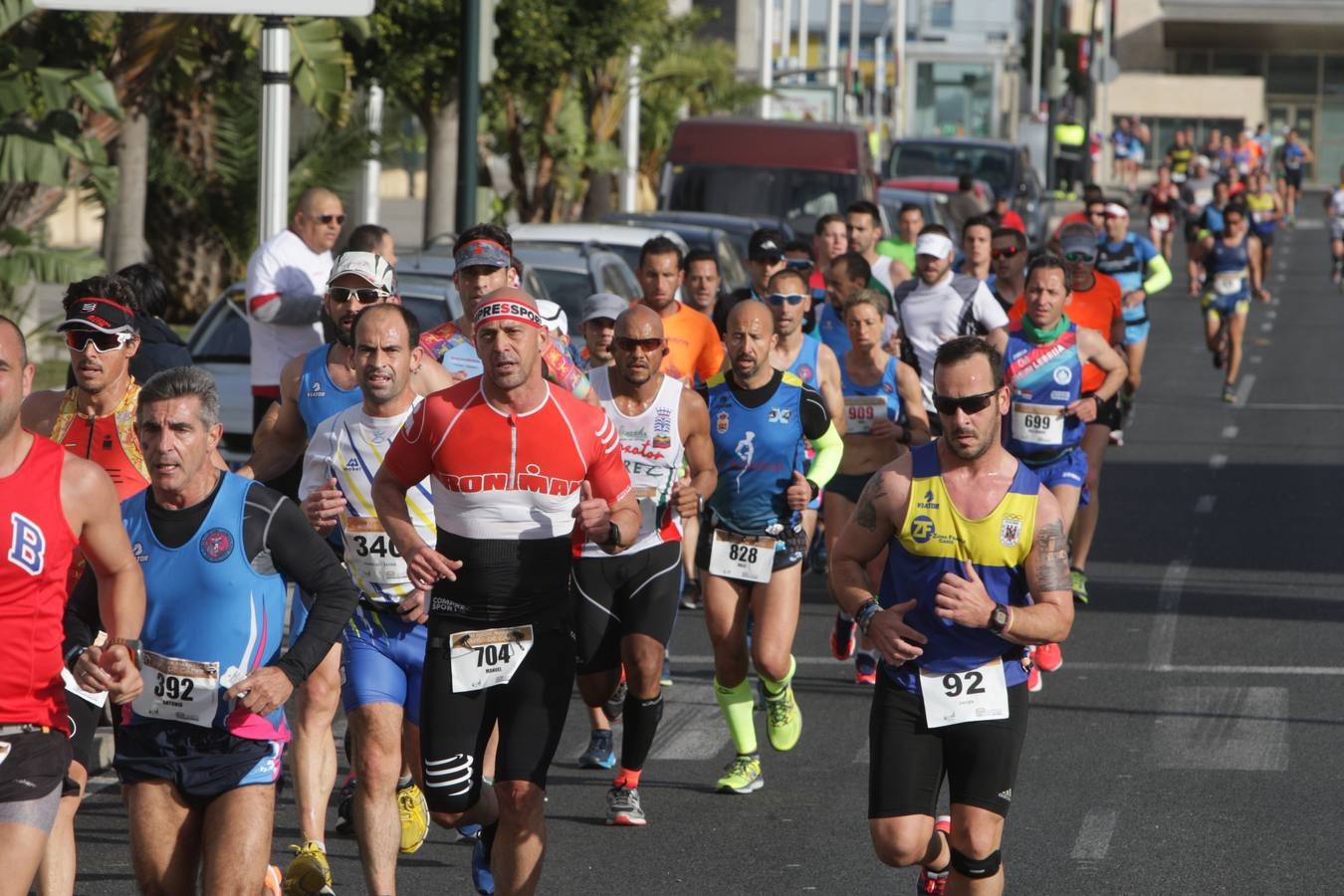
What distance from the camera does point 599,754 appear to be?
370 inches

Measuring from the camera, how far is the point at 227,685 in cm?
595

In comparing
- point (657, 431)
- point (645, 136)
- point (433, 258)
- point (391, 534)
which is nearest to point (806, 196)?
point (433, 258)

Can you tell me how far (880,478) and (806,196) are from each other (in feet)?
63.4

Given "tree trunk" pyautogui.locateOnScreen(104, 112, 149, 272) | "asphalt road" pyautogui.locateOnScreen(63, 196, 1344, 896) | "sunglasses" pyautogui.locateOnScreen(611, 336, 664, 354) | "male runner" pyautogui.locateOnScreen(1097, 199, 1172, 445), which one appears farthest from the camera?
"tree trunk" pyautogui.locateOnScreen(104, 112, 149, 272)

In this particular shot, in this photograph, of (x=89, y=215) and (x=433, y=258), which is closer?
(x=433, y=258)

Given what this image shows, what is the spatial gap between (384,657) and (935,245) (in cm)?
653

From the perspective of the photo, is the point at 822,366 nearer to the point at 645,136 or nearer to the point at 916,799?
the point at 916,799

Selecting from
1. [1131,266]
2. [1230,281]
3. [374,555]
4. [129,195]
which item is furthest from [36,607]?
[1230,281]

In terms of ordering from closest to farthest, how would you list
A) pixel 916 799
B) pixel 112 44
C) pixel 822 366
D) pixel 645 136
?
pixel 916 799 < pixel 822 366 < pixel 112 44 < pixel 645 136

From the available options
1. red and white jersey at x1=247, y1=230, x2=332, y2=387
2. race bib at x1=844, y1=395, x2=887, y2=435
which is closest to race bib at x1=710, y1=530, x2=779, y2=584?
race bib at x1=844, y1=395, x2=887, y2=435

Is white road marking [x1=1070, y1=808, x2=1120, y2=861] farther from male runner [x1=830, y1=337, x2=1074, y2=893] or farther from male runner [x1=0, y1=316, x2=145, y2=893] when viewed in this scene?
male runner [x1=0, y1=316, x2=145, y2=893]

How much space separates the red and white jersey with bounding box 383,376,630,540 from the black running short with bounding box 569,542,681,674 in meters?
1.39

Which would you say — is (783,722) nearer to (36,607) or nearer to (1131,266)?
(36,607)

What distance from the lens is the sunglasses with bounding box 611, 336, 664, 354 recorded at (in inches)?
337
